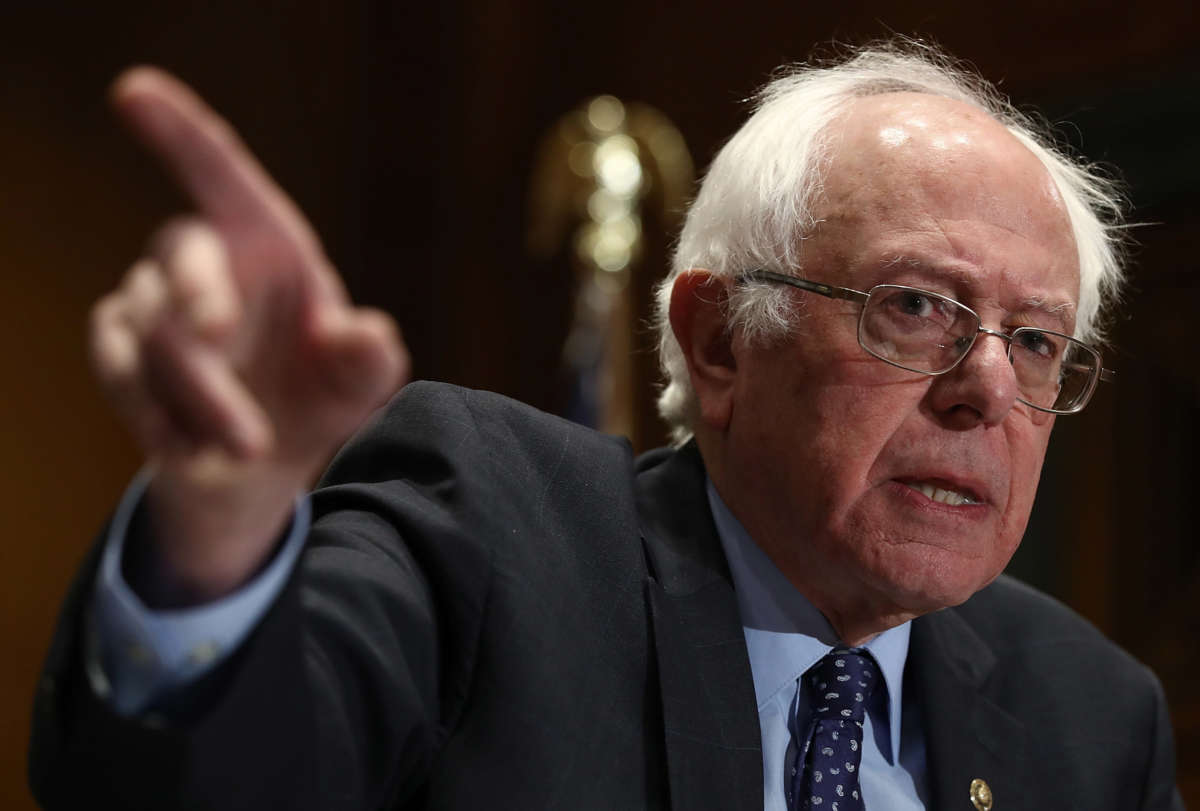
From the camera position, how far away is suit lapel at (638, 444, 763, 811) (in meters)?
1.39

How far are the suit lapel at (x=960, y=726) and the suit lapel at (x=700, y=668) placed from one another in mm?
318

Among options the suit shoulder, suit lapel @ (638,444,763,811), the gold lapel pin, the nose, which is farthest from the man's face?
the suit shoulder

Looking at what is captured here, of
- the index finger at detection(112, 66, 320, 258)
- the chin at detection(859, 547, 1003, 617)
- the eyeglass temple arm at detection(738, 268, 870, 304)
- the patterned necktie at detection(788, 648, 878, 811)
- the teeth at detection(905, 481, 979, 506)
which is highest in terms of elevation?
the index finger at detection(112, 66, 320, 258)

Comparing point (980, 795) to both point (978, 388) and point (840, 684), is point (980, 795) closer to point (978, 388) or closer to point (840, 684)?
point (840, 684)

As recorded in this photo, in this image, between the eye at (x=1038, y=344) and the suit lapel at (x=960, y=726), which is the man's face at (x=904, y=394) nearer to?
the eye at (x=1038, y=344)

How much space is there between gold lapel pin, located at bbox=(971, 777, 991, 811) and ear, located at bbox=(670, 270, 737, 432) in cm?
54

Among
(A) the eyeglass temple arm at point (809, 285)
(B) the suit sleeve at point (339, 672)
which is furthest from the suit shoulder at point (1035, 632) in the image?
(B) the suit sleeve at point (339, 672)

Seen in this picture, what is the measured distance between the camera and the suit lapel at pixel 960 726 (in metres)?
1.62

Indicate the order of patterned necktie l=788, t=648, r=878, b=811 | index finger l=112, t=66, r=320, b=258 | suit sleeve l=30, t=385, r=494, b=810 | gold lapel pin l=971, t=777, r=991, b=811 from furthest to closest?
gold lapel pin l=971, t=777, r=991, b=811
patterned necktie l=788, t=648, r=878, b=811
suit sleeve l=30, t=385, r=494, b=810
index finger l=112, t=66, r=320, b=258

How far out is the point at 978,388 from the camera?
5.07ft

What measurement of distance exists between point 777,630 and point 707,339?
401mm

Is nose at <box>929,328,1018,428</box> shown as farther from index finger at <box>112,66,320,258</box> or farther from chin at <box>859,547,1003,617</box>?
index finger at <box>112,66,320,258</box>

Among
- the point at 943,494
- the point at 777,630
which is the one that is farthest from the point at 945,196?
the point at 777,630

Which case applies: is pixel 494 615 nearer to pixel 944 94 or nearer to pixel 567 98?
pixel 944 94
